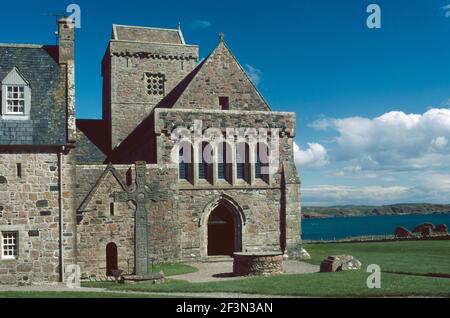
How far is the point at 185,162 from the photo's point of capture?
3130cm

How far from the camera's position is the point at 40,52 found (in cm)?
2562

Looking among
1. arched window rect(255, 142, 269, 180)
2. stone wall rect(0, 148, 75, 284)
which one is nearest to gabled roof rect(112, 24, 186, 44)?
arched window rect(255, 142, 269, 180)

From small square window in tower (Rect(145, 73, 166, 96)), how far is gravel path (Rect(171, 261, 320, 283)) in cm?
1821

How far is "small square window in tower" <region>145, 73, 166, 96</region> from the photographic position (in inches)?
1697

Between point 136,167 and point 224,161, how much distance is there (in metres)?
9.41

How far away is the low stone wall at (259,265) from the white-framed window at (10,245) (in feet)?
33.6

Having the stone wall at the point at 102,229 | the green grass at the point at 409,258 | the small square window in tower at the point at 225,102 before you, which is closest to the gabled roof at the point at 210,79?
the small square window in tower at the point at 225,102

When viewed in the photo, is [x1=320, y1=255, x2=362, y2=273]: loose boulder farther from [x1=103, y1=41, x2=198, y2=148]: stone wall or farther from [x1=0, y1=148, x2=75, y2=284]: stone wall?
[x1=103, y1=41, x2=198, y2=148]: stone wall

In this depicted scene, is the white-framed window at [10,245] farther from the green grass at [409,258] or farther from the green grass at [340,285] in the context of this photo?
the green grass at [409,258]

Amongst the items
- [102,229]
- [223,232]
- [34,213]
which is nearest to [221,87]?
[223,232]

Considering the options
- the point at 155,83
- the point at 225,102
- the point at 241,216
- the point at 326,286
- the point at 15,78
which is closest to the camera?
the point at 326,286

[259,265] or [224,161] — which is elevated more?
[224,161]

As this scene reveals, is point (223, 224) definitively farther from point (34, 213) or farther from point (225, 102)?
point (34, 213)
